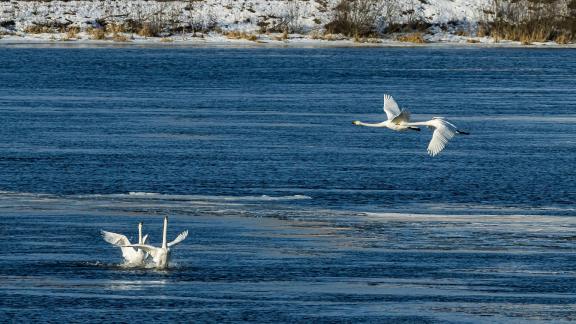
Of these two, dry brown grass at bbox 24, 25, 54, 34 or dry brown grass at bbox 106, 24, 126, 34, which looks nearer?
dry brown grass at bbox 24, 25, 54, 34

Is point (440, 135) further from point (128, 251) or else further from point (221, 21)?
point (221, 21)

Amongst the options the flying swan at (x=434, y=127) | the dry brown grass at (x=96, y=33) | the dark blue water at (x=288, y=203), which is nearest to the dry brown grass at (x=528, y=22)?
the dry brown grass at (x=96, y=33)

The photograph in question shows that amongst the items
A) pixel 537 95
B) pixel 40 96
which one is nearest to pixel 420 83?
pixel 537 95

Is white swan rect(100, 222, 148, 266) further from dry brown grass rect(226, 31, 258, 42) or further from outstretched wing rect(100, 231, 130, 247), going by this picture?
dry brown grass rect(226, 31, 258, 42)

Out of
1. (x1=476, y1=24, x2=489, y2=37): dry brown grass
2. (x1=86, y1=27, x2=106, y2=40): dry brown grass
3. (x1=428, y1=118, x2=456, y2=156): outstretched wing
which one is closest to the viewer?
(x1=428, y1=118, x2=456, y2=156): outstretched wing

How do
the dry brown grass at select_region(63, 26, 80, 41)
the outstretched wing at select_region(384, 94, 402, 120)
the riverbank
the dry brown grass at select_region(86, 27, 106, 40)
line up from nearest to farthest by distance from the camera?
the outstretched wing at select_region(384, 94, 402, 120)
the riverbank
the dry brown grass at select_region(63, 26, 80, 41)
the dry brown grass at select_region(86, 27, 106, 40)

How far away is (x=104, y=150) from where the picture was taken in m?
26.2

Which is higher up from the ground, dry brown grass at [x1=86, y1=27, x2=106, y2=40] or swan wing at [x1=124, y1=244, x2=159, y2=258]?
swan wing at [x1=124, y1=244, x2=159, y2=258]

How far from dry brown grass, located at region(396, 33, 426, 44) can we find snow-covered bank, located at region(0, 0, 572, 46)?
0.08 meters

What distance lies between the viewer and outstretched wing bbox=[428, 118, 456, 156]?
17953 mm

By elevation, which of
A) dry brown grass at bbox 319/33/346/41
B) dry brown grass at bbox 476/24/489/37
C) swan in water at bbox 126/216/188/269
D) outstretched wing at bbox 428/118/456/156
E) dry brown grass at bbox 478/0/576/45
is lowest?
dry brown grass at bbox 319/33/346/41

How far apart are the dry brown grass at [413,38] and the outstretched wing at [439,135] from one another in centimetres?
4941

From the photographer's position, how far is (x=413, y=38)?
68.4 metres

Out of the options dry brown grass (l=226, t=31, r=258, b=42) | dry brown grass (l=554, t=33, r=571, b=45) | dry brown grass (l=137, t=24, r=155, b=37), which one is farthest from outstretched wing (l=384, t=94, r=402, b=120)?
dry brown grass (l=137, t=24, r=155, b=37)
